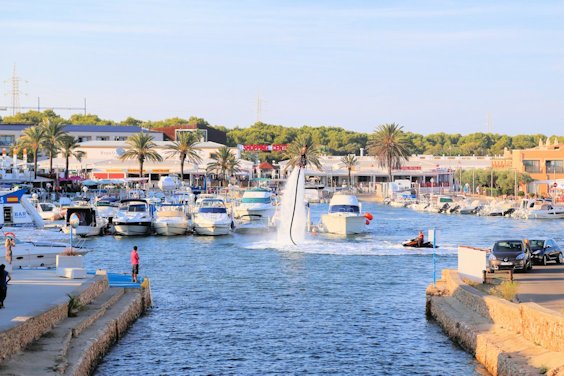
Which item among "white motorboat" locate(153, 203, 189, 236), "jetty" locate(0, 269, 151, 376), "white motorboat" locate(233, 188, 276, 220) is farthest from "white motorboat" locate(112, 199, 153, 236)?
"jetty" locate(0, 269, 151, 376)

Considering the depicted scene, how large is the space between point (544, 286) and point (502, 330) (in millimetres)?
8571

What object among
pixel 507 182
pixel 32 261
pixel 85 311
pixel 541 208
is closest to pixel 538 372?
pixel 85 311

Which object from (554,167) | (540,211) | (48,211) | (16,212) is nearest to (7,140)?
(554,167)

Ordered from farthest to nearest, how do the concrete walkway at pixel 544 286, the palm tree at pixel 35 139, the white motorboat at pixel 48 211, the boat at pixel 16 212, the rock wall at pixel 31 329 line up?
the palm tree at pixel 35 139, the white motorboat at pixel 48 211, the boat at pixel 16 212, the concrete walkway at pixel 544 286, the rock wall at pixel 31 329

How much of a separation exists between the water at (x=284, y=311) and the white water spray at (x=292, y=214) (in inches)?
57.8

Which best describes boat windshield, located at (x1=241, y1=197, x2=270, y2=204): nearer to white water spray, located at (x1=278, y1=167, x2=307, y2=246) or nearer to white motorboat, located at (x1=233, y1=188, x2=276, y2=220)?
white motorboat, located at (x1=233, y1=188, x2=276, y2=220)

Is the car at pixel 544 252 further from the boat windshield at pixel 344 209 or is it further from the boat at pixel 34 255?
the boat windshield at pixel 344 209

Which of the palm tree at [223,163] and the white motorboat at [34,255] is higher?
the palm tree at [223,163]

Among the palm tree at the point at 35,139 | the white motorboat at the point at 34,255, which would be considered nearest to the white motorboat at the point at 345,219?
the white motorboat at the point at 34,255

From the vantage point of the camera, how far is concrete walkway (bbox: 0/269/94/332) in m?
24.3

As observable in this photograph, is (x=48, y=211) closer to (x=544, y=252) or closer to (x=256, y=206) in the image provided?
(x=256, y=206)

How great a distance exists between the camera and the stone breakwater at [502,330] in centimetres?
2200

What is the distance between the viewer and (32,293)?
30.0 metres

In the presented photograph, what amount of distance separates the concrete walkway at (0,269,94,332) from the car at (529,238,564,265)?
19.1 metres
